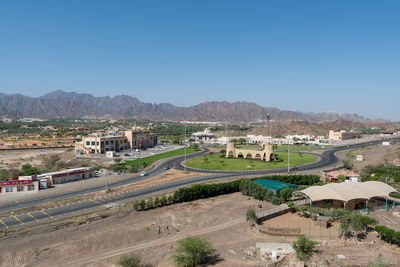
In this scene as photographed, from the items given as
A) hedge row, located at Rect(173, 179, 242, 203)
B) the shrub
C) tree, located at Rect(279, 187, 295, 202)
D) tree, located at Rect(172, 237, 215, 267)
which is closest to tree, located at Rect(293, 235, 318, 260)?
the shrub

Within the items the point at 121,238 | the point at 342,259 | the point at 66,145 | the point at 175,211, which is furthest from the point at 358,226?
the point at 66,145

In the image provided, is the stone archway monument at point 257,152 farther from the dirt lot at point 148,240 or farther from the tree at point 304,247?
the tree at point 304,247

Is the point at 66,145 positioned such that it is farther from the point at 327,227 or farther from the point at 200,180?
the point at 327,227

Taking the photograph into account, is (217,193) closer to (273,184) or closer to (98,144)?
(273,184)

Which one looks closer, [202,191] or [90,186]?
[202,191]

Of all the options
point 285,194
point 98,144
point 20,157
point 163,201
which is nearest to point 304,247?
point 285,194
